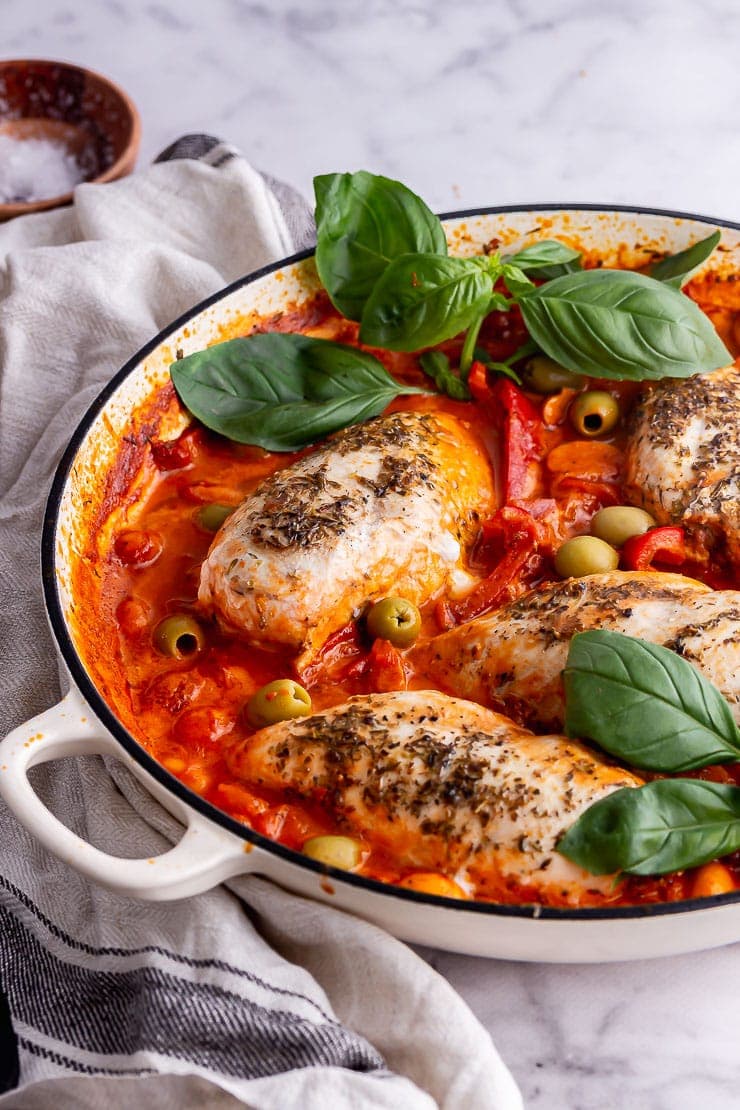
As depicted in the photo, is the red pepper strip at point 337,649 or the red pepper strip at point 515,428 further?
the red pepper strip at point 515,428

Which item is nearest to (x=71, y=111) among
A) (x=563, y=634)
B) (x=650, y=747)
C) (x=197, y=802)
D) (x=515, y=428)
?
(x=515, y=428)

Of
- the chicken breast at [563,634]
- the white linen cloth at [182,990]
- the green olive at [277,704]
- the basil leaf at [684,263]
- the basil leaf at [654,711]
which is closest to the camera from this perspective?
the white linen cloth at [182,990]

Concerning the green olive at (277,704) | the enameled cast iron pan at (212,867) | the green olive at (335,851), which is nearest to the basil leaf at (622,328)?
the green olive at (277,704)

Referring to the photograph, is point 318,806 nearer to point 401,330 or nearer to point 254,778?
point 254,778

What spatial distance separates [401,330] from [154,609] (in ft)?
3.73

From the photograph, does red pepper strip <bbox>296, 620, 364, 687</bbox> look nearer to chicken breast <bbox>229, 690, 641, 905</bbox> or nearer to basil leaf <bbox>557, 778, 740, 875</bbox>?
chicken breast <bbox>229, 690, 641, 905</bbox>

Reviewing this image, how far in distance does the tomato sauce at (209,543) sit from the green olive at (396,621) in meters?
0.07

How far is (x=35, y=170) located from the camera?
18.9 feet

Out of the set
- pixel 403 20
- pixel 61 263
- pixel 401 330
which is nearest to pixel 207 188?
pixel 61 263

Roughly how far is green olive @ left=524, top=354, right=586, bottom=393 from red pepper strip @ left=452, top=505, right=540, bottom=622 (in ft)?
1.90

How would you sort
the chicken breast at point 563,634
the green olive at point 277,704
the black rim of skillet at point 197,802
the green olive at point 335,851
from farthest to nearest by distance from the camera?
the green olive at point 277,704, the chicken breast at point 563,634, the green olive at point 335,851, the black rim of skillet at point 197,802

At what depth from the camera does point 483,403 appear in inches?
177

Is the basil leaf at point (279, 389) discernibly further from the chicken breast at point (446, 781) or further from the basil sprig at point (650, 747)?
the basil sprig at point (650, 747)

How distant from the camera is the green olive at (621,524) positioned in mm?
3998
